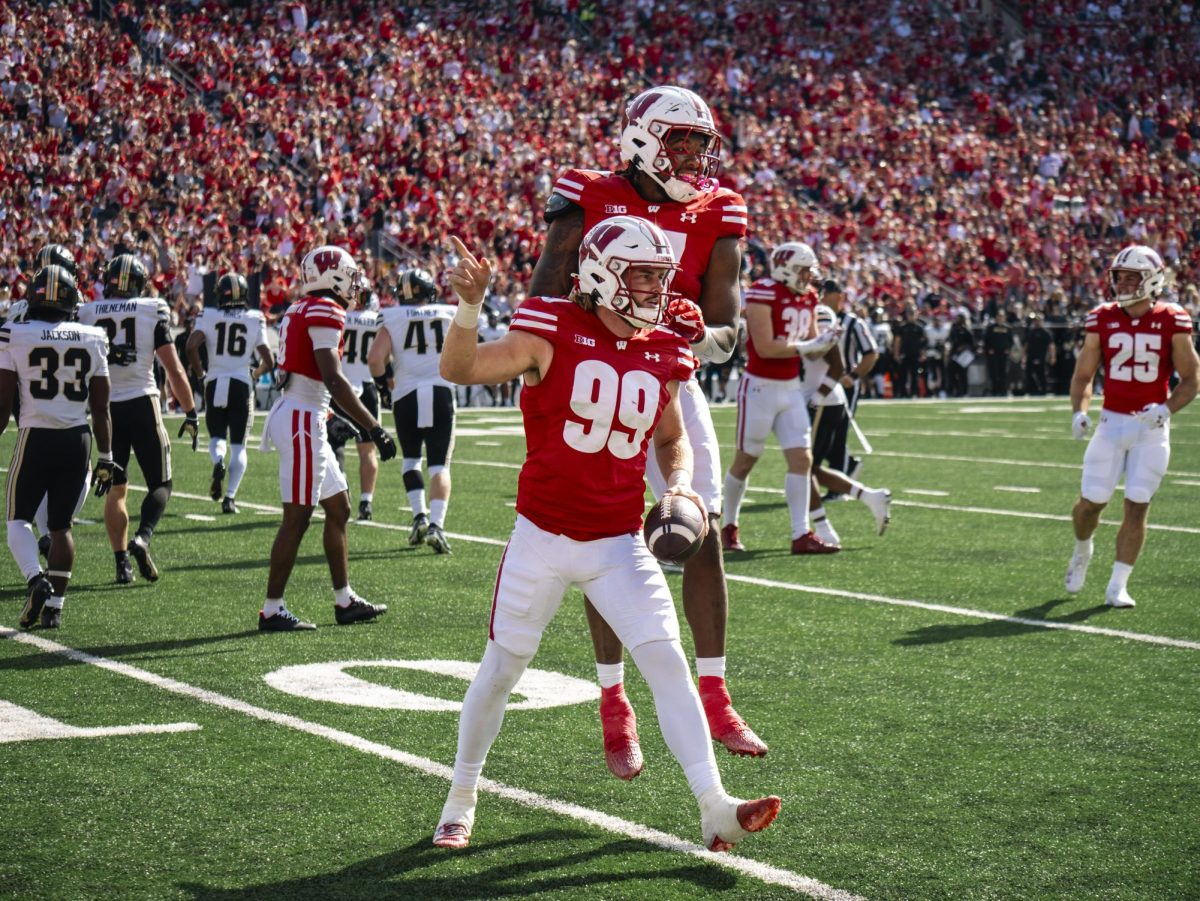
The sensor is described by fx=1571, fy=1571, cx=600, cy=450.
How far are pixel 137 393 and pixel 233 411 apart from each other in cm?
336

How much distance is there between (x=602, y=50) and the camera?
31438 millimetres

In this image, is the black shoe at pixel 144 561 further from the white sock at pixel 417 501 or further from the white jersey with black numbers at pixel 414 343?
the white jersey with black numbers at pixel 414 343

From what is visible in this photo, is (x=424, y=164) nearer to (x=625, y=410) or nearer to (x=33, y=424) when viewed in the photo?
(x=33, y=424)

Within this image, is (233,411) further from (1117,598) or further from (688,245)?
(688,245)

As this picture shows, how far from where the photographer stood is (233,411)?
40.2 ft

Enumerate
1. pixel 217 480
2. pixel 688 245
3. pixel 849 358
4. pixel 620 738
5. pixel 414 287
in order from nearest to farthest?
1. pixel 620 738
2. pixel 688 245
3. pixel 414 287
4. pixel 217 480
5. pixel 849 358

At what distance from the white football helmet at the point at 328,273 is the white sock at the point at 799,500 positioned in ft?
11.0

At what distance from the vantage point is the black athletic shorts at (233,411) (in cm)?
1218

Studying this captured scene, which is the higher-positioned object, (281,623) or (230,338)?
(230,338)

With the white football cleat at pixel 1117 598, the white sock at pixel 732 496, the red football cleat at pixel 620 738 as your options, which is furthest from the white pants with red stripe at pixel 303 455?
the white football cleat at pixel 1117 598

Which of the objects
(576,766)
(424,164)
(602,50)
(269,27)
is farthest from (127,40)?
(576,766)

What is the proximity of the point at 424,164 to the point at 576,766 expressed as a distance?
2185cm

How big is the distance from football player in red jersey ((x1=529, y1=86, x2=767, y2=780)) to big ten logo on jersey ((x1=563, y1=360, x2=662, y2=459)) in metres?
0.55

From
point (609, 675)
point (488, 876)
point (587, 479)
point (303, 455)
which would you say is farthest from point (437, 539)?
point (488, 876)
